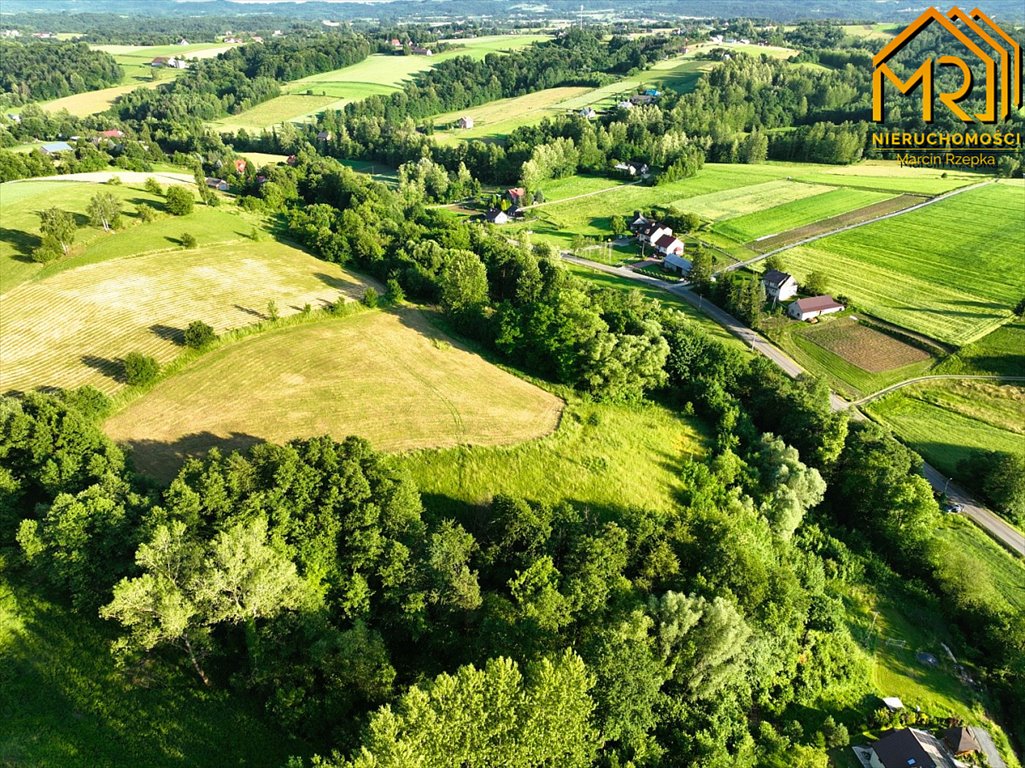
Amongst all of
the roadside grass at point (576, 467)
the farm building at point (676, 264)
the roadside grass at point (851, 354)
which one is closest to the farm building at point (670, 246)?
the farm building at point (676, 264)

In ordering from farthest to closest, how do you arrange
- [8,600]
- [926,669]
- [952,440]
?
[952,440] → [926,669] → [8,600]

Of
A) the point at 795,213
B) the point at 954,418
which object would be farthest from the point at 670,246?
the point at 954,418

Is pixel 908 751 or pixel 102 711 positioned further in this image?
pixel 908 751

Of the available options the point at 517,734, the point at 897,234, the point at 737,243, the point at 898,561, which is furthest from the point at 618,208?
the point at 517,734

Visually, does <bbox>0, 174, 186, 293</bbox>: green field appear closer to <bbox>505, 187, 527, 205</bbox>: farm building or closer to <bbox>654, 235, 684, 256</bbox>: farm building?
<bbox>505, 187, 527, 205</bbox>: farm building

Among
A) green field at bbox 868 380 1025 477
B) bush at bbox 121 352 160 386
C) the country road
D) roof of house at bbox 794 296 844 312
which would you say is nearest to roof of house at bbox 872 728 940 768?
the country road

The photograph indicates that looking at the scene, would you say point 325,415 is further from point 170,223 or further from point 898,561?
point 170,223

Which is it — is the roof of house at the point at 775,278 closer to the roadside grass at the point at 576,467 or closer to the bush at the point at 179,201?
the roadside grass at the point at 576,467

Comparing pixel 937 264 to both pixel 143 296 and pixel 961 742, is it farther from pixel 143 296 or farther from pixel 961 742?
pixel 143 296
